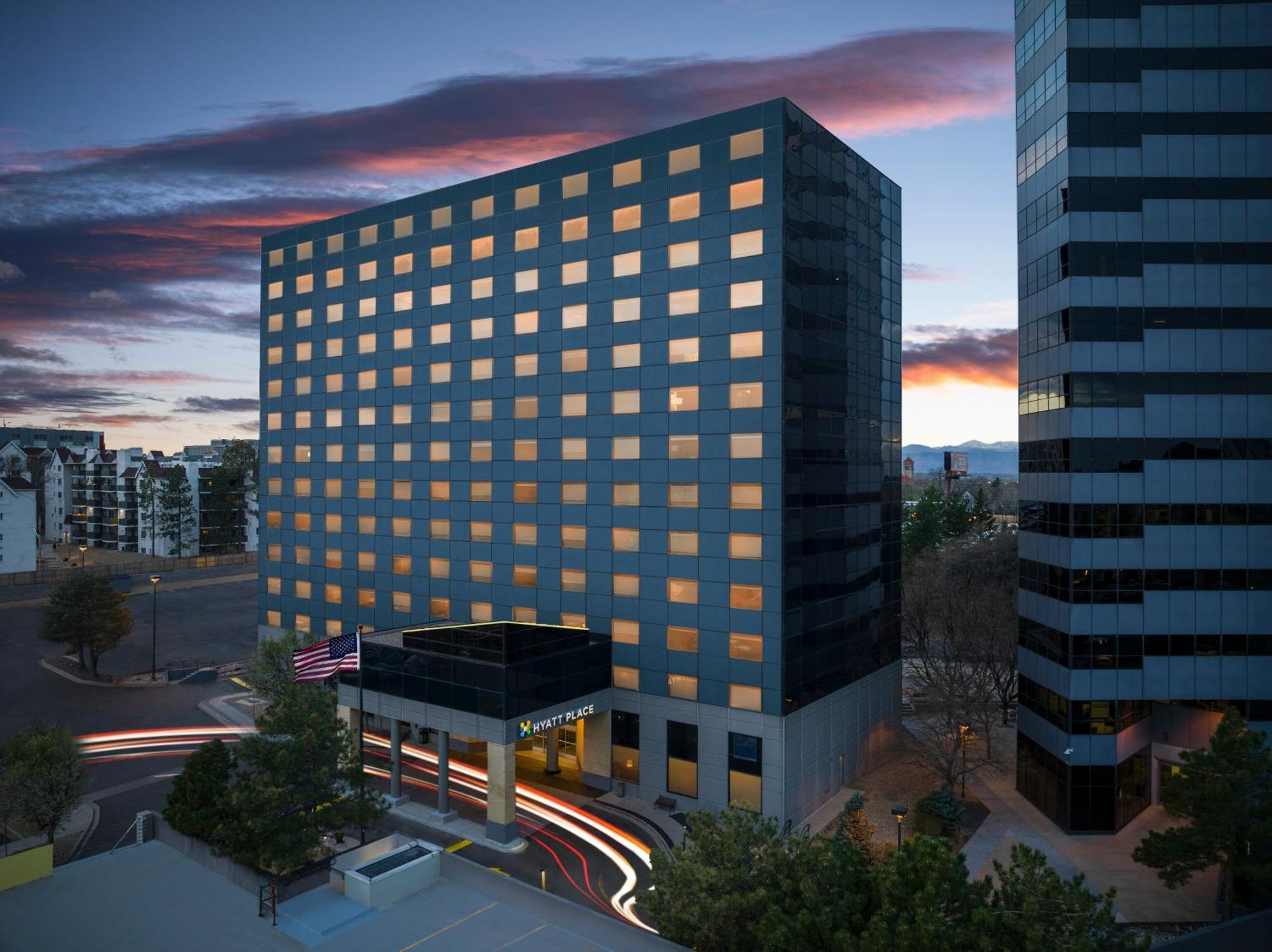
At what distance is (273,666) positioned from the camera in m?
53.1

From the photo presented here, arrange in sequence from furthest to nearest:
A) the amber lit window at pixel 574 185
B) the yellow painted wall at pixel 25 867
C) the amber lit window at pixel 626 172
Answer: the amber lit window at pixel 574 185
the amber lit window at pixel 626 172
the yellow painted wall at pixel 25 867

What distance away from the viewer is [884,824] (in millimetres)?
40844

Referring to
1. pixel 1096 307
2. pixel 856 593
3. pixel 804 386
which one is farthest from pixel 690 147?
pixel 856 593

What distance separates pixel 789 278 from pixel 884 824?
93.3 feet

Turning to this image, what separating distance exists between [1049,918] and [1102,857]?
22.4 metres

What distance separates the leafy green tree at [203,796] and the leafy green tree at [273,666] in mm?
20257

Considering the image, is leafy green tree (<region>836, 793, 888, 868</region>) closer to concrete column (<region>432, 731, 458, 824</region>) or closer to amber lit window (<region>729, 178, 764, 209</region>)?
concrete column (<region>432, 731, 458, 824</region>)

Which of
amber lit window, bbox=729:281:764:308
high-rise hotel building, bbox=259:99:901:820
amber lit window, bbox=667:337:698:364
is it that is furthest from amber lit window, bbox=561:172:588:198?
amber lit window, bbox=729:281:764:308

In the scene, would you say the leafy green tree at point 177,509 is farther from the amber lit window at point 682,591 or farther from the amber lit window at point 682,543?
the amber lit window at point 682,591

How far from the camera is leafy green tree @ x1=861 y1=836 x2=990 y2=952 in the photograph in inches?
740

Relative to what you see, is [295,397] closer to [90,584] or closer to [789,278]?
[90,584]

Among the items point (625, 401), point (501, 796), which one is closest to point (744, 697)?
point (501, 796)

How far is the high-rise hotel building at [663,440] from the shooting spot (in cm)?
4072

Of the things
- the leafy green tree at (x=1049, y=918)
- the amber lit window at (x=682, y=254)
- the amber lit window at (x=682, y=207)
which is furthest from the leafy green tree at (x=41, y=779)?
the amber lit window at (x=682, y=207)
